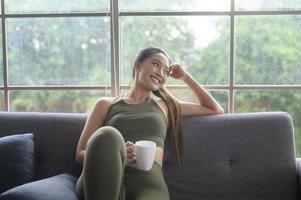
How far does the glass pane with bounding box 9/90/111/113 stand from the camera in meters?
2.31

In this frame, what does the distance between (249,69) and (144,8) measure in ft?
2.34

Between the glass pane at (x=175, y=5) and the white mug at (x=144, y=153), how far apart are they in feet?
3.33

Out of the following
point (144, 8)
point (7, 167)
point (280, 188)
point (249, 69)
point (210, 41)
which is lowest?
point (280, 188)

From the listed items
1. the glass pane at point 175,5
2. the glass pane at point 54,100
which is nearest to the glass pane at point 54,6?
the glass pane at point 175,5

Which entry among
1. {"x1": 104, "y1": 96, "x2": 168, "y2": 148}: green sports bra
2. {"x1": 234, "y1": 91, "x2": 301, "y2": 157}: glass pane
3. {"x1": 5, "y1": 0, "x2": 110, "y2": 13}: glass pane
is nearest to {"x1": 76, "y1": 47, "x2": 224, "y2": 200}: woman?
{"x1": 104, "y1": 96, "x2": 168, "y2": 148}: green sports bra

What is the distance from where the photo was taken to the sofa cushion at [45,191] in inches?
54.6

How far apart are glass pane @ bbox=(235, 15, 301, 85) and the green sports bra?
657 millimetres

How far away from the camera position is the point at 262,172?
1756mm

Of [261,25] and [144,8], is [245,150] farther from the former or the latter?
[144,8]

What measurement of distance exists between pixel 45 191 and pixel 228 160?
86cm

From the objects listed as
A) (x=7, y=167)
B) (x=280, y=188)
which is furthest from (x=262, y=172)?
(x=7, y=167)

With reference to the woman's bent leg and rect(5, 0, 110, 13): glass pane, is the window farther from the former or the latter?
the woman's bent leg

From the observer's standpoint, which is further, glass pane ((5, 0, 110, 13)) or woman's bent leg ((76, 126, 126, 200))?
glass pane ((5, 0, 110, 13))

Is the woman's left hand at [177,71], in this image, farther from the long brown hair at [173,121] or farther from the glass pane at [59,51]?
the glass pane at [59,51]
